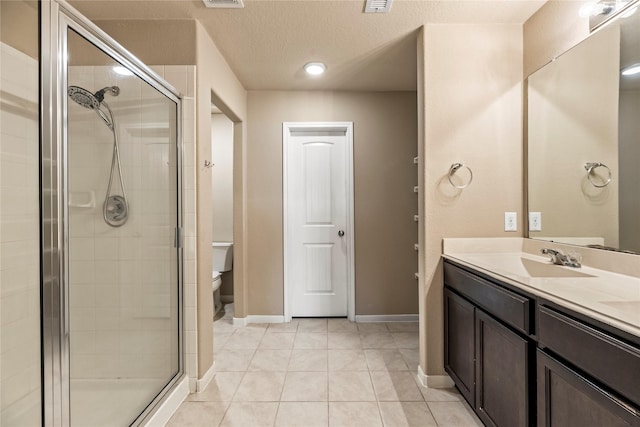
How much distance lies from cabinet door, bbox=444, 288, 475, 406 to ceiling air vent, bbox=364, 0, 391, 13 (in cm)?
178

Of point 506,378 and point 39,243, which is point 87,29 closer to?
point 39,243

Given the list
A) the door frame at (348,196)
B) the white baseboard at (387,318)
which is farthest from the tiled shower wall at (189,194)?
the white baseboard at (387,318)

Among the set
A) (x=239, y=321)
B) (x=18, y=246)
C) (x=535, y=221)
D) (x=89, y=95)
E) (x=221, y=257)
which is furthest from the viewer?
(x=221, y=257)

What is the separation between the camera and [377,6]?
1.82 metres

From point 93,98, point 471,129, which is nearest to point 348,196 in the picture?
point 471,129

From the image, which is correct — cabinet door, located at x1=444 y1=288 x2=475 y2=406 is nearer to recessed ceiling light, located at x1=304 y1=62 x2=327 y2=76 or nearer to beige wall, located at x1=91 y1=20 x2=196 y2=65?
recessed ceiling light, located at x1=304 y1=62 x2=327 y2=76

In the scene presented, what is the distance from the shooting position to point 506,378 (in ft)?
4.33

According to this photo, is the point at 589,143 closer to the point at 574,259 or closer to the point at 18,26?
the point at 574,259

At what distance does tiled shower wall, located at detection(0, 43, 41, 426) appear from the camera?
4.04 ft

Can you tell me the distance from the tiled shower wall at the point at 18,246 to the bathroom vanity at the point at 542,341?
1903 millimetres

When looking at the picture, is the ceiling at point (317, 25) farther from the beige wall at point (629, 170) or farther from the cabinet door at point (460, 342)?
the cabinet door at point (460, 342)

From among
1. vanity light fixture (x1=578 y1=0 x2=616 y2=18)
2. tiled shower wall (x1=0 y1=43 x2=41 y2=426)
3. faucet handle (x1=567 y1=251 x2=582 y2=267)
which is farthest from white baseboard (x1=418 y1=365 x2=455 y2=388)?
vanity light fixture (x1=578 y1=0 x2=616 y2=18)

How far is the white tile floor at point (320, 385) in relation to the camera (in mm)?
1720

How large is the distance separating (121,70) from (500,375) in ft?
7.70
